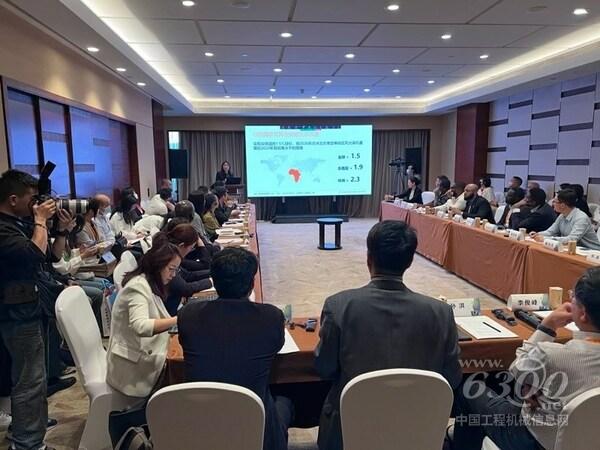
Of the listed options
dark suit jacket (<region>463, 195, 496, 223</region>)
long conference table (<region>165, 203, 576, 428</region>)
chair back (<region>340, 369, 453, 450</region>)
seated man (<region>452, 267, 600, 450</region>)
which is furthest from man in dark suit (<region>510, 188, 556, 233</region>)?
chair back (<region>340, 369, 453, 450</region>)

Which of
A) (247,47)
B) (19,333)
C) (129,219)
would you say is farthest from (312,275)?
(19,333)

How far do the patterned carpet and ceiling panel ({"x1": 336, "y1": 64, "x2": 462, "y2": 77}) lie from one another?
2.77 m

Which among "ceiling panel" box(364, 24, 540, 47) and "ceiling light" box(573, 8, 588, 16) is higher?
"ceiling light" box(573, 8, 588, 16)

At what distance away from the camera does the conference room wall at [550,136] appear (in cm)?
633

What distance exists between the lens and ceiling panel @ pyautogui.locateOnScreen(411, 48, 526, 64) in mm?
5445

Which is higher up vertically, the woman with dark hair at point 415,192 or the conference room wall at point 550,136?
the conference room wall at point 550,136

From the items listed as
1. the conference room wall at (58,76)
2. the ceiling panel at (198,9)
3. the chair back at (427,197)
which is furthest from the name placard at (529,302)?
the chair back at (427,197)

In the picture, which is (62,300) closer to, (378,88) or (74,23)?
(74,23)

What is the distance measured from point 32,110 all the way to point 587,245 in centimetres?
516

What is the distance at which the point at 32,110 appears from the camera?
3.91m

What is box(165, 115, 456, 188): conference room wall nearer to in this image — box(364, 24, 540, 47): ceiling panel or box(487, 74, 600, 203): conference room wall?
box(487, 74, 600, 203): conference room wall

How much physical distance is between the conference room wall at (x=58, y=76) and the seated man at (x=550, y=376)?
11.7ft

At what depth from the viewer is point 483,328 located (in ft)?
6.70

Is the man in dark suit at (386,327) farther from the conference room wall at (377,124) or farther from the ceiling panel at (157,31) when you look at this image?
the conference room wall at (377,124)
